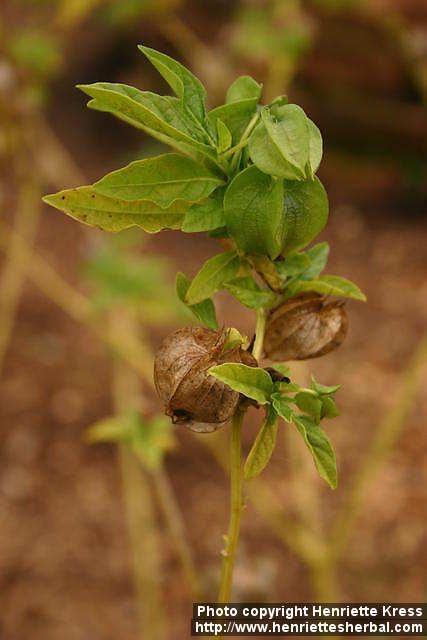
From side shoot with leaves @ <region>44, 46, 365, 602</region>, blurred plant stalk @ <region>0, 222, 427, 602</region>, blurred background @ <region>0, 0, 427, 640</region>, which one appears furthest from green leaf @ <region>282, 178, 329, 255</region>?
blurred plant stalk @ <region>0, 222, 427, 602</region>

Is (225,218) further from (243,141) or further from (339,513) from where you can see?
(339,513)

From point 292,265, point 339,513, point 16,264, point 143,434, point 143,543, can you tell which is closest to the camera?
point 292,265

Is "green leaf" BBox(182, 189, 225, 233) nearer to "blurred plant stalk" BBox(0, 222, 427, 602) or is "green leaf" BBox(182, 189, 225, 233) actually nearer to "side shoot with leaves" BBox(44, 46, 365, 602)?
"side shoot with leaves" BBox(44, 46, 365, 602)

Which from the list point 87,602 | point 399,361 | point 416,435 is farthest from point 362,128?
point 87,602

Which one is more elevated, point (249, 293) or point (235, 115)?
point (235, 115)

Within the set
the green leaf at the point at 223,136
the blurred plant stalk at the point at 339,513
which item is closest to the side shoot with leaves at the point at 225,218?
the green leaf at the point at 223,136

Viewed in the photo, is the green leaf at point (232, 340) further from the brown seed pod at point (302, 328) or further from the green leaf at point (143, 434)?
the green leaf at point (143, 434)

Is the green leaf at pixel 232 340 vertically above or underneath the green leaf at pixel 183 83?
underneath

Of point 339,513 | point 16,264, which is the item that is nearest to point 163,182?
point 339,513
